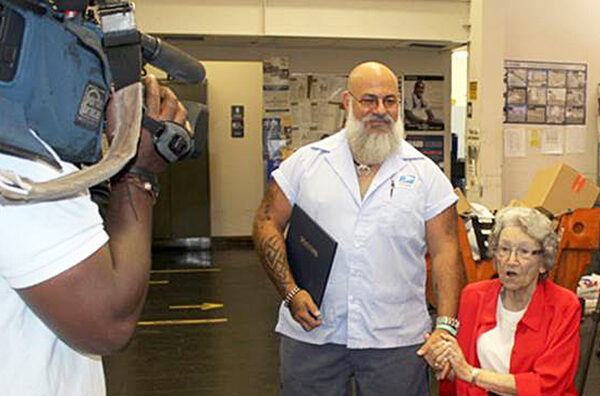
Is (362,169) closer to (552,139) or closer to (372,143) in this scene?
(372,143)

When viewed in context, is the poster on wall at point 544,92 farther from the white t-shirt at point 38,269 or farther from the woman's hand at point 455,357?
the white t-shirt at point 38,269

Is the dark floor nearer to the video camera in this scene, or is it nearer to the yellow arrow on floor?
the yellow arrow on floor

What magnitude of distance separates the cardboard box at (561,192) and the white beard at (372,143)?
8.13 ft

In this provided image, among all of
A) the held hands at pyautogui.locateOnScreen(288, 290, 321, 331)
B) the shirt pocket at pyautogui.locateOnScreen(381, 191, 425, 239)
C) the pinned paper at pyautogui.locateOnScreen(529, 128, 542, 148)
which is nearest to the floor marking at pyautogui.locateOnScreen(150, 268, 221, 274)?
the pinned paper at pyautogui.locateOnScreen(529, 128, 542, 148)

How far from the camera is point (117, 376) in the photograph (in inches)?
159

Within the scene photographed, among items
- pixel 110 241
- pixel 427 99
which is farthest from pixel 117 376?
pixel 427 99

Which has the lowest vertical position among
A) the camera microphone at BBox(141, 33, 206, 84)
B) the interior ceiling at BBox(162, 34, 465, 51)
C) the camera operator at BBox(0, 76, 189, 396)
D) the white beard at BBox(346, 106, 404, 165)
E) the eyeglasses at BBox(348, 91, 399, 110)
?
the camera operator at BBox(0, 76, 189, 396)

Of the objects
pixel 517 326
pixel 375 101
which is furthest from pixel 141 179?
pixel 517 326

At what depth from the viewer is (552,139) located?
18.1 ft

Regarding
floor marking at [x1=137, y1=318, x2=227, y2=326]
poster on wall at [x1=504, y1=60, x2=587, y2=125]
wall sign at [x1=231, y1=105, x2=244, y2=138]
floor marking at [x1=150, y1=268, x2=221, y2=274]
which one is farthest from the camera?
wall sign at [x1=231, y1=105, x2=244, y2=138]

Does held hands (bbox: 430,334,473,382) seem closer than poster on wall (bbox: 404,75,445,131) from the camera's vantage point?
Yes

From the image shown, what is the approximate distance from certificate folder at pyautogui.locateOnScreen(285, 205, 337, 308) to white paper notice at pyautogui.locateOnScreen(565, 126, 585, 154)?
4.15 meters

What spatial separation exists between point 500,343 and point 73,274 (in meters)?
1.85

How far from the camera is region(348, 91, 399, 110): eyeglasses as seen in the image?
2.24 meters
